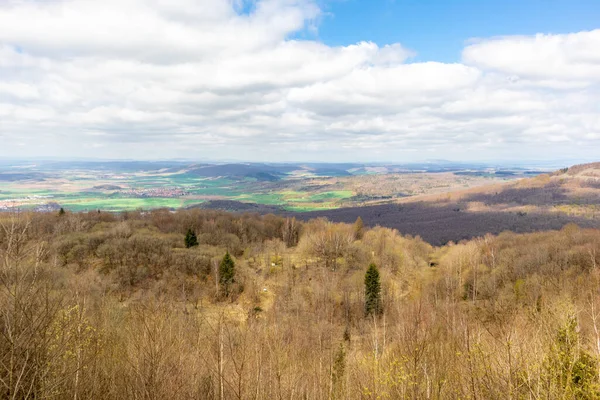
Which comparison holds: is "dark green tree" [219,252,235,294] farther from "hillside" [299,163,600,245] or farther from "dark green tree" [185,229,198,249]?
"hillside" [299,163,600,245]

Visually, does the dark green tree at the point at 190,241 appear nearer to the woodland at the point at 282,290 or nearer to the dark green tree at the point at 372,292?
the woodland at the point at 282,290

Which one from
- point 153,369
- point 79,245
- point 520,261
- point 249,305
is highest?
point 153,369

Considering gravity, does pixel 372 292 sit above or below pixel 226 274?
below

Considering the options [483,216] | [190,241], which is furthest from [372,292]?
[483,216]

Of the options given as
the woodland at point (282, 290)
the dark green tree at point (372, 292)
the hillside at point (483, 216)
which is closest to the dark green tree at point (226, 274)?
the woodland at point (282, 290)

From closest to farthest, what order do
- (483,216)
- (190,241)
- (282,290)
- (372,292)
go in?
(372,292) < (282,290) < (190,241) < (483,216)

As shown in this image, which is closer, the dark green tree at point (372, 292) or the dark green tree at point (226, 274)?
the dark green tree at point (372, 292)

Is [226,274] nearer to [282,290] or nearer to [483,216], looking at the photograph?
[282,290]

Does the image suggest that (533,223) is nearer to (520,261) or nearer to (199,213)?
(520,261)

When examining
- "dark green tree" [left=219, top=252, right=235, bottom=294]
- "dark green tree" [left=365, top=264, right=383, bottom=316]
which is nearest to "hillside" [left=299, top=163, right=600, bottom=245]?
"dark green tree" [left=365, top=264, right=383, bottom=316]

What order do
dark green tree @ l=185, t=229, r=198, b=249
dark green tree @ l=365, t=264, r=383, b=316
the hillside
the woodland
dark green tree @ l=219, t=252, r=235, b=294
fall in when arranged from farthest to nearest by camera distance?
the hillside < dark green tree @ l=185, t=229, r=198, b=249 < dark green tree @ l=219, t=252, r=235, b=294 < dark green tree @ l=365, t=264, r=383, b=316 < the woodland

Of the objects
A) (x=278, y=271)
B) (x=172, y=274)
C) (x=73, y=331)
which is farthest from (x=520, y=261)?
(x=73, y=331)
